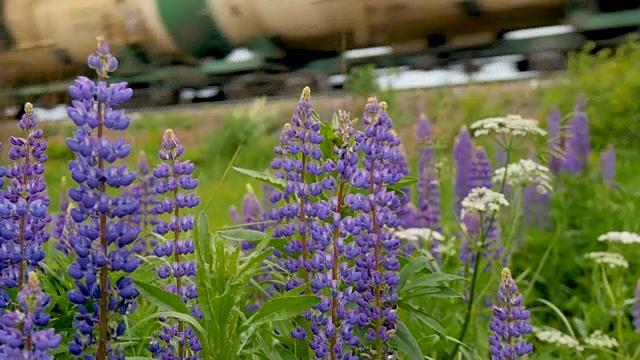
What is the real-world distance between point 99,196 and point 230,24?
11229mm

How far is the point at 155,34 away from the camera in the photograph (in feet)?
41.7

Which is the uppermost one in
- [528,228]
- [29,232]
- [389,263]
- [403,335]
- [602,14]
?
[602,14]

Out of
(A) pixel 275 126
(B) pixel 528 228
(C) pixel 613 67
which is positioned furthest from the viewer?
(A) pixel 275 126

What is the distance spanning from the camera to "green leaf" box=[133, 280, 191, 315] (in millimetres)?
947

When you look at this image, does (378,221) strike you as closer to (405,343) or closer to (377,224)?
(377,224)

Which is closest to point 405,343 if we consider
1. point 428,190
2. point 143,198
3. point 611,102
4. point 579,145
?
point 428,190

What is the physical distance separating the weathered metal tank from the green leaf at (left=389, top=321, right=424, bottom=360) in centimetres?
667

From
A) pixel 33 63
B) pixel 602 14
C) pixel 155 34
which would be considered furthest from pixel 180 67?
pixel 602 14

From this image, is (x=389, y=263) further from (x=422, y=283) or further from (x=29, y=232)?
(x=29, y=232)

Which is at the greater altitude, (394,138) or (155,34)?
(155,34)

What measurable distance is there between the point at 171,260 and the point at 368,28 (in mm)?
9128

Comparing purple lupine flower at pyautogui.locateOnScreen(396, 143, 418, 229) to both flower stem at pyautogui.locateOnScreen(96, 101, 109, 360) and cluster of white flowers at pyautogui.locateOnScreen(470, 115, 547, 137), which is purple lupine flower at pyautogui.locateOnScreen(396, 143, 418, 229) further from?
flower stem at pyautogui.locateOnScreen(96, 101, 109, 360)

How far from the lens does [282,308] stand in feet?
3.27

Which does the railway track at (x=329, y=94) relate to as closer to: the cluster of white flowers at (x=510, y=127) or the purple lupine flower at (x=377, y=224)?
the cluster of white flowers at (x=510, y=127)
